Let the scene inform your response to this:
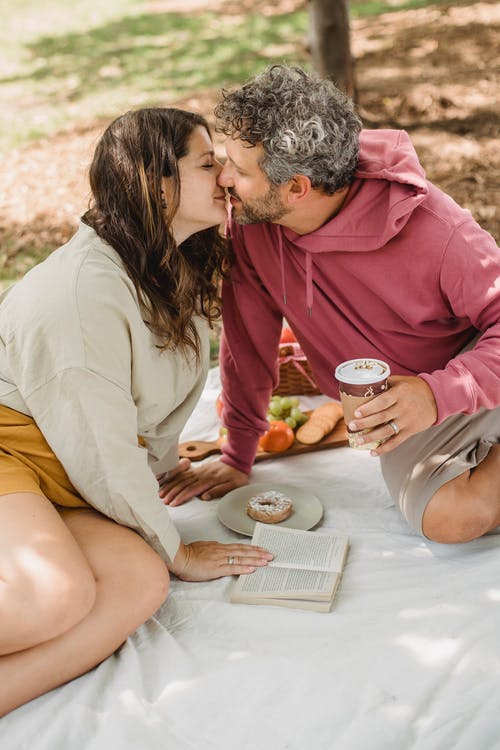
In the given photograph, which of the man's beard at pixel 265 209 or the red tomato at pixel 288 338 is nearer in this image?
the man's beard at pixel 265 209

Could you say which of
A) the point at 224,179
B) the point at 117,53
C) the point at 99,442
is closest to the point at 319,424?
the point at 224,179

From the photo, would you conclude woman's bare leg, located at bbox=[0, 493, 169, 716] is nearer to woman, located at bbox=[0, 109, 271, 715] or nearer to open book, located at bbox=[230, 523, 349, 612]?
woman, located at bbox=[0, 109, 271, 715]

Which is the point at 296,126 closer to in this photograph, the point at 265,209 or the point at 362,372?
the point at 265,209

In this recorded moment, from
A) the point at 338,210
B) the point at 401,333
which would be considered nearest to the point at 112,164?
the point at 338,210

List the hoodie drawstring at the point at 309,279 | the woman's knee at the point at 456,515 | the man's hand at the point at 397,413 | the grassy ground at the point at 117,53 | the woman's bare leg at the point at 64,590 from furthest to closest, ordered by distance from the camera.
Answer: the grassy ground at the point at 117,53 < the hoodie drawstring at the point at 309,279 < the woman's knee at the point at 456,515 < the man's hand at the point at 397,413 < the woman's bare leg at the point at 64,590

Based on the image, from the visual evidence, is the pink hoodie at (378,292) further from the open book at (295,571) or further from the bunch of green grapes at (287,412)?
the open book at (295,571)

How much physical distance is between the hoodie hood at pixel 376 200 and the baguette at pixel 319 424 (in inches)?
42.8

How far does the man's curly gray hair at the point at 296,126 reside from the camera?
3.07 metres

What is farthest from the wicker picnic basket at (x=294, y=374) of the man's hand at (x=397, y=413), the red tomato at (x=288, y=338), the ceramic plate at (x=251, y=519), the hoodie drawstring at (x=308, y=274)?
the man's hand at (x=397, y=413)

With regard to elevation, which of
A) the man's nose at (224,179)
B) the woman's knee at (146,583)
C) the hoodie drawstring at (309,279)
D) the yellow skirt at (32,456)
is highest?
the man's nose at (224,179)

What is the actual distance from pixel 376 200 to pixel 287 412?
56.4 inches

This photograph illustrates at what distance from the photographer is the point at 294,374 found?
180 inches

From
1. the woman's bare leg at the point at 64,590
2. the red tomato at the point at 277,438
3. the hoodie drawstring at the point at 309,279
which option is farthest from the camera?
the red tomato at the point at 277,438

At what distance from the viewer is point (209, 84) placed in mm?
10789
